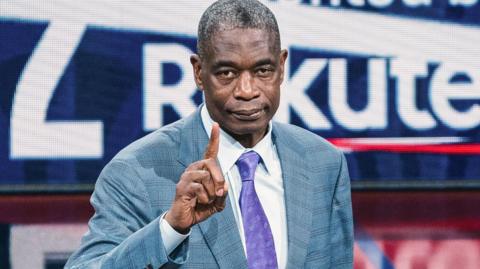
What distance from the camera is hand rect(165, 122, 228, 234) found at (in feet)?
5.38

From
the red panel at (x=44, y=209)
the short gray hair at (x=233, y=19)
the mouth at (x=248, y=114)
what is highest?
the short gray hair at (x=233, y=19)

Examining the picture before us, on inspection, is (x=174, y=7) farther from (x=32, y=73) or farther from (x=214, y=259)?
(x=214, y=259)

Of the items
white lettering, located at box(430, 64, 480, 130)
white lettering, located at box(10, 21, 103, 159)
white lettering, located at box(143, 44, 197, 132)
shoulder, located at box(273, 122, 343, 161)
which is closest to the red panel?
white lettering, located at box(10, 21, 103, 159)

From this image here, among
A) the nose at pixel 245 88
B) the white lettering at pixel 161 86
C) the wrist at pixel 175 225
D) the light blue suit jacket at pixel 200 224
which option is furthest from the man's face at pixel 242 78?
the white lettering at pixel 161 86

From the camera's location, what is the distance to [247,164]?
1.97 metres

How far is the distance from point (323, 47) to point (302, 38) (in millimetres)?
67

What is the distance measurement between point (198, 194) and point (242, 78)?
29cm

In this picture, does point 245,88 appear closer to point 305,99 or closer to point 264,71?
point 264,71

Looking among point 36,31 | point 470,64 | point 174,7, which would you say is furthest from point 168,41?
point 470,64

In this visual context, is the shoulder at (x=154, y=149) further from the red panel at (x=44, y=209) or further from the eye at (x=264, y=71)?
the red panel at (x=44, y=209)

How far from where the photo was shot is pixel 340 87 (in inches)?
134

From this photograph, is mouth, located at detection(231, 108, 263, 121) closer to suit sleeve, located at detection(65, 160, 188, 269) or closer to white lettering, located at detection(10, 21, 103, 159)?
suit sleeve, located at detection(65, 160, 188, 269)

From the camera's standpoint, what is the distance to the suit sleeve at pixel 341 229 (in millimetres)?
1989

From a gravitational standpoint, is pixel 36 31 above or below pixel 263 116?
below
